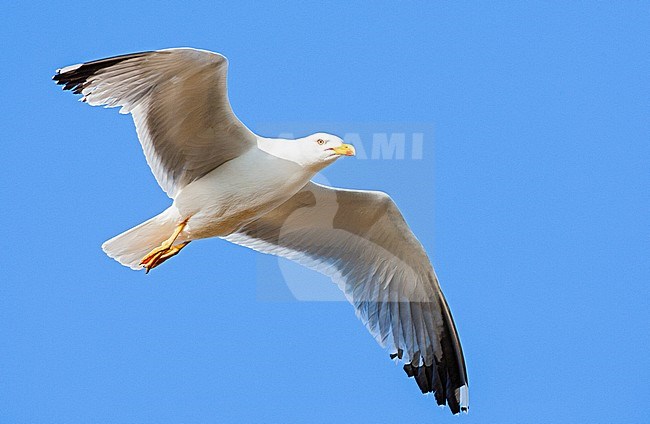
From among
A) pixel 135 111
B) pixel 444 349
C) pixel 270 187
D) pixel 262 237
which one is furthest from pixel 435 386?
pixel 135 111

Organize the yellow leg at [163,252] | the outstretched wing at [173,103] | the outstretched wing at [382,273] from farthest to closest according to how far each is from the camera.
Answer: the outstretched wing at [382,273]
the yellow leg at [163,252]
the outstretched wing at [173,103]

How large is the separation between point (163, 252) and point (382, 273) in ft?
4.25

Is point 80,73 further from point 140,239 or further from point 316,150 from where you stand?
point 316,150

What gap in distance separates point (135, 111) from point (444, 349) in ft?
7.18

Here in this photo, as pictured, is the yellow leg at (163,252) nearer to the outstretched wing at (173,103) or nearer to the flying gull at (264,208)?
the flying gull at (264,208)

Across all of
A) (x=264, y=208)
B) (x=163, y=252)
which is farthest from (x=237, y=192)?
(x=163, y=252)

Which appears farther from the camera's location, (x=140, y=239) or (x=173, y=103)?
(x=140, y=239)

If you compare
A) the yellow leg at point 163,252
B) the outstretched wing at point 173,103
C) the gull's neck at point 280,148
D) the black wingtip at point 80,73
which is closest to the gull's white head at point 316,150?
the gull's neck at point 280,148

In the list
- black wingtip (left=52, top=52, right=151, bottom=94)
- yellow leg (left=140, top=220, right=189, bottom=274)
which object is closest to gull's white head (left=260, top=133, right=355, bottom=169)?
yellow leg (left=140, top=220, right=189, bottom=274)

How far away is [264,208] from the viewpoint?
580cm

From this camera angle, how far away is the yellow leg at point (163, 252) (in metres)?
5.86

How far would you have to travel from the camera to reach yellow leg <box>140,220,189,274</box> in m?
5.86

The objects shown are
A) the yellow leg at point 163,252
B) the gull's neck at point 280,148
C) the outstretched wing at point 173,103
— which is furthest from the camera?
the yellow leg at point 163,252

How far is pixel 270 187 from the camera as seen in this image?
18.6 feet
